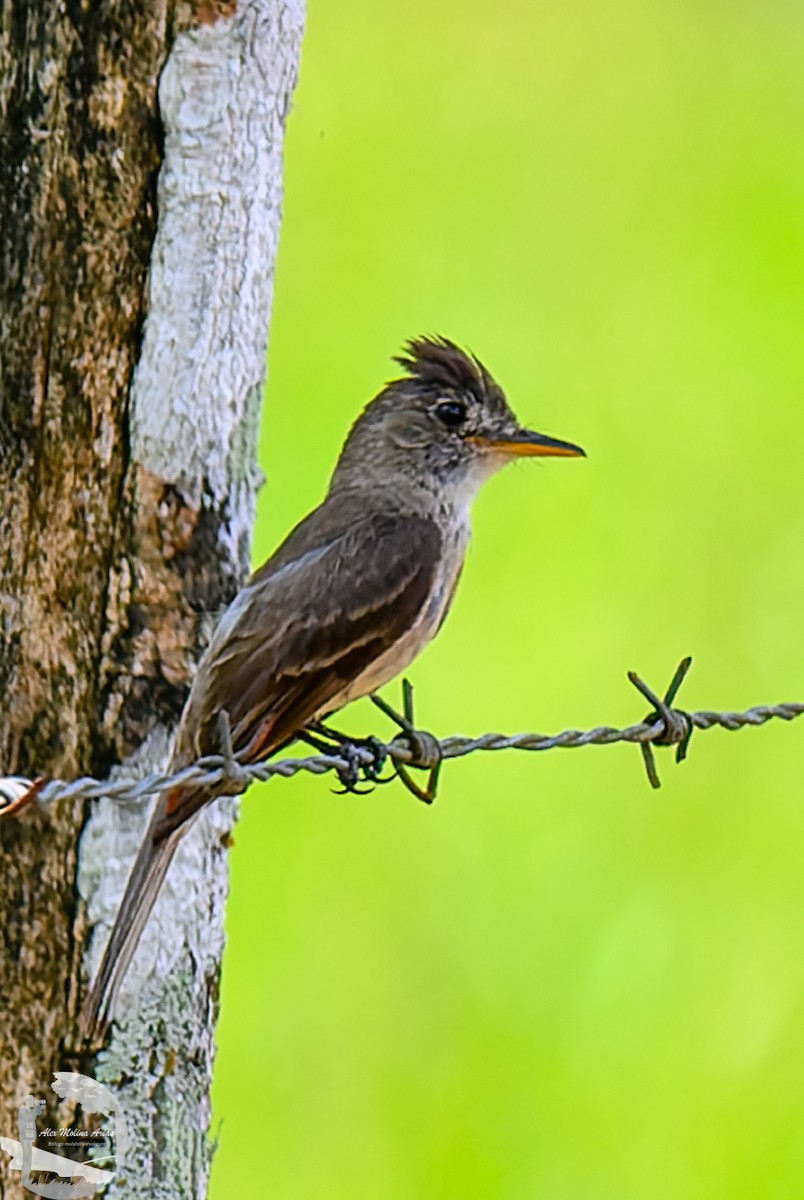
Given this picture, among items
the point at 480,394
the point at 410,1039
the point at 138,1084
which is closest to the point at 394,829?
the point at 410,1039

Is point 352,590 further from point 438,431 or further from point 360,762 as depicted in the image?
point 438,431

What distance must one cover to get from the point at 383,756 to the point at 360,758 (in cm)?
5

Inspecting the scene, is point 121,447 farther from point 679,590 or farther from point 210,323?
point 679,590

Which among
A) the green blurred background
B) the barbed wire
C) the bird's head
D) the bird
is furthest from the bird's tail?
the green blurred background

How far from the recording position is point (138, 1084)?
359cm

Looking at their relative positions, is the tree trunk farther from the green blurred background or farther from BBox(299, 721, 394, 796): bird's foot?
the green blurred background

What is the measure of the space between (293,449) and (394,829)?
1.40 m

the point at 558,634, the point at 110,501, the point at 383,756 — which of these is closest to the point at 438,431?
the point at 383,756

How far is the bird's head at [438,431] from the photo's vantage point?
4.73 meters
